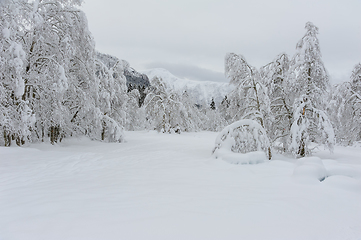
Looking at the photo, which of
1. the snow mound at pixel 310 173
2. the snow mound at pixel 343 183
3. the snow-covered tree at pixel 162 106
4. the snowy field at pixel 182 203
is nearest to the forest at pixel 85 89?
the snow mound at pixel 310 173

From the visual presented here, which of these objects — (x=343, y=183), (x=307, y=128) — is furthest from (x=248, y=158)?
(x=307, y=128)

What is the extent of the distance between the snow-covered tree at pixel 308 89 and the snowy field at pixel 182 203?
152 inches

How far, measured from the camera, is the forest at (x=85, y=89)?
6.21 metres

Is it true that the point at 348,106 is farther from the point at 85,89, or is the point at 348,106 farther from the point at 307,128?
the point at 85,89

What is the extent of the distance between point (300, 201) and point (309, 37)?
26.6 ft

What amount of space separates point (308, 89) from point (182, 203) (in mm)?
8317

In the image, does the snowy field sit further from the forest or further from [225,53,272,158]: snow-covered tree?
[225,53,272,158]: snow-covered tree

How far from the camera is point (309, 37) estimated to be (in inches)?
306

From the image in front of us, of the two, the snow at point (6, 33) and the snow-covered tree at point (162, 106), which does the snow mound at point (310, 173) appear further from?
the snow-covered tree at point (162, 106)

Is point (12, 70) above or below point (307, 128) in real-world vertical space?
above

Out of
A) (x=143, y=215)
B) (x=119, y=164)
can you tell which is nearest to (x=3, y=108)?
(x=119, y=164)

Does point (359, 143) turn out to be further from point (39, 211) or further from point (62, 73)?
point (62, 73)

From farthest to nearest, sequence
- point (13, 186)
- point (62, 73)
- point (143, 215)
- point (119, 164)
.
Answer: point (62, 73) → point (119, 164) → point (13, 186) → point (143, 215)

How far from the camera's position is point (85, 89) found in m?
9.36
